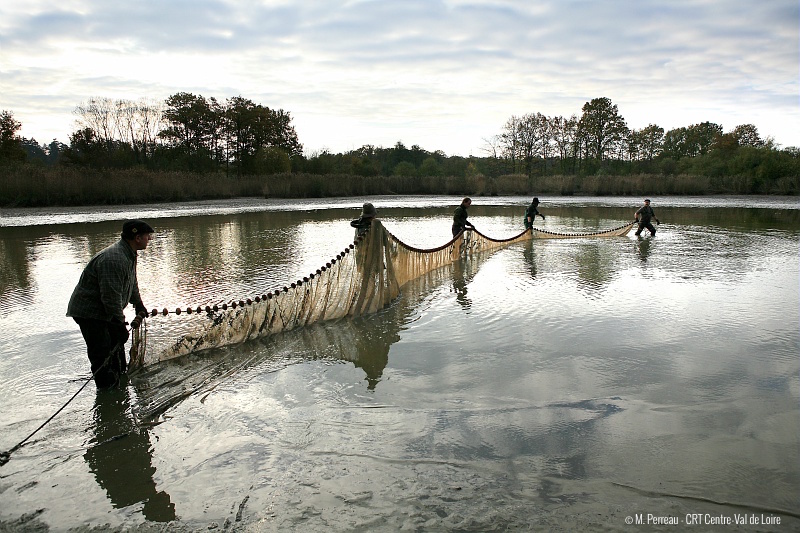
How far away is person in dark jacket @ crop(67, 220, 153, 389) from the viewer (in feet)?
15.8

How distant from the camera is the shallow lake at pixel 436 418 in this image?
355 cm

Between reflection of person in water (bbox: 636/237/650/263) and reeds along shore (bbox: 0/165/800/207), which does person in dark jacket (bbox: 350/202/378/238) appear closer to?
reflection of person in water (bbox: 636/237/650/263)

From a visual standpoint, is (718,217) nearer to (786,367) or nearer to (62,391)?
(786,367)

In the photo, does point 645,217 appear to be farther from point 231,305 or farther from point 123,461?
point 123,461

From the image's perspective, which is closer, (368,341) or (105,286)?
(105,286)

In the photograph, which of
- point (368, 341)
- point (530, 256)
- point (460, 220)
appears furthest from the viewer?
point (530, 256)

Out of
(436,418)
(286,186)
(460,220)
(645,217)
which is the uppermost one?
(286,186)

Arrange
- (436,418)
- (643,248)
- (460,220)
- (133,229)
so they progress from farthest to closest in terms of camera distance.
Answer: (643,248)
(460,220)
(133,229)
(436,418)

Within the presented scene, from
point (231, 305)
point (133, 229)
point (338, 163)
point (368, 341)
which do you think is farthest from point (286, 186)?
point (133, 229)

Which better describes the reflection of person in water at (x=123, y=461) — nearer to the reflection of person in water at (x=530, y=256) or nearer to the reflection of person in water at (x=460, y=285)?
the reflection of person in water at (x=460, y=285)

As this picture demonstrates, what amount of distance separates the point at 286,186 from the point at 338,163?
2510 cm

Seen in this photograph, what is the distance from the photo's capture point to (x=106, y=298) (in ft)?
15.8

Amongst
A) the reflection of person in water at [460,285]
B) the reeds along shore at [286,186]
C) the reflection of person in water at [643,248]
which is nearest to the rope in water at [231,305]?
the reflection of person in water at [460,285]

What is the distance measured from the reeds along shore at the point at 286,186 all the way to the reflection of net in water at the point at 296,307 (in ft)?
87.7
